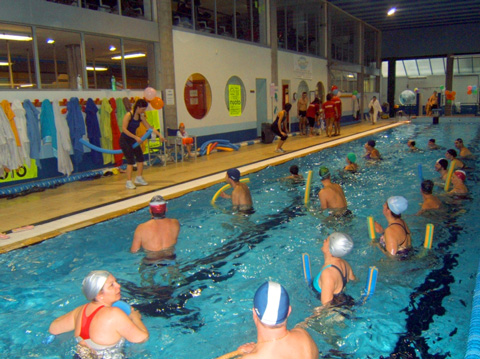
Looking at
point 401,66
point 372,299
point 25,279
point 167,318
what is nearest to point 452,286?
point 372,299

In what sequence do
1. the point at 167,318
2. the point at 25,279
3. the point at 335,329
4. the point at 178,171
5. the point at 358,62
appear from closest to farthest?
the point at 335,329
the point at 167,318
the point at 25,279
the point at 178,171
the point at 358,62

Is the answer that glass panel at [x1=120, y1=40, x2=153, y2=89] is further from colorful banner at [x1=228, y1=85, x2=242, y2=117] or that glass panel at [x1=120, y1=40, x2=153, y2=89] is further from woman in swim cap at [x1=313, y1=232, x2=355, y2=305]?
woman in swim cap at [x1=313, y1=232, x2=355, y2=305]

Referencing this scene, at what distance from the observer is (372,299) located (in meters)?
3.91

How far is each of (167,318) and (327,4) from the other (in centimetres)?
2073

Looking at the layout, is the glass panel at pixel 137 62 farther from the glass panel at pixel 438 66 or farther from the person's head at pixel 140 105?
the glass panel at pixel 438 66

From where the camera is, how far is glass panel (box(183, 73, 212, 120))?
498 inches

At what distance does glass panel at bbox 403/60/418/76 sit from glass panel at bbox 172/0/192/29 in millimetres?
27596

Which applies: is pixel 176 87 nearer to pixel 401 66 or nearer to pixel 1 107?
pixel 1 107

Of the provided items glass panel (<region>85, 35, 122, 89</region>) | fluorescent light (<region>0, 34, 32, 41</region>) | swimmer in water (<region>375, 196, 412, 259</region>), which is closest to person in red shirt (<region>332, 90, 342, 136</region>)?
glass panel (<region>85, 35, 122, 89</region>)

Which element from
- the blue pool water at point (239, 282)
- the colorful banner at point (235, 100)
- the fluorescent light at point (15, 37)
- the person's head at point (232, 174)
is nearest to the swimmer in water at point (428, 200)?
the blue pool water at point (239, 282)

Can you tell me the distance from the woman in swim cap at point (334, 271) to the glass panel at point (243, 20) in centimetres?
1332

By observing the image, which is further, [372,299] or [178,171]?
[178,171]

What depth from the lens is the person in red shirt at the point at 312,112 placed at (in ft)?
57.7

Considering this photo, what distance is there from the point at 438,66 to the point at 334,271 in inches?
1423
